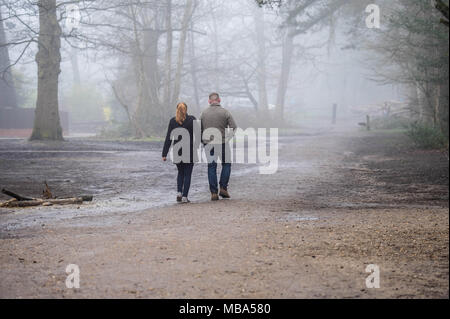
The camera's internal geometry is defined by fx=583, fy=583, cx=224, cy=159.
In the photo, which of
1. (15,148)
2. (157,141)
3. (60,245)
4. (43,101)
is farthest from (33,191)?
(157,141)

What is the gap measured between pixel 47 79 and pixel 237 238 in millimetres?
21291

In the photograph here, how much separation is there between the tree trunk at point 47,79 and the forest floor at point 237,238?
11252 millimetres

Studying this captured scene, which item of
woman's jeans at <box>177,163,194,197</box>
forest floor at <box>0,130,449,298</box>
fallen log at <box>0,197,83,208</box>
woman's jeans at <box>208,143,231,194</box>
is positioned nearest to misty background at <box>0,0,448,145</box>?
woman's jeans at <box>208,143,231,194</box>

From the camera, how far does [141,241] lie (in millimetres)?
7441

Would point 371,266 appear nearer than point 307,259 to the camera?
Yes

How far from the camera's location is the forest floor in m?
5.46

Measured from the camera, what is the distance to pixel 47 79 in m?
26.6

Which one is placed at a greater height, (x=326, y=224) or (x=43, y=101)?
(x=43, y=101)

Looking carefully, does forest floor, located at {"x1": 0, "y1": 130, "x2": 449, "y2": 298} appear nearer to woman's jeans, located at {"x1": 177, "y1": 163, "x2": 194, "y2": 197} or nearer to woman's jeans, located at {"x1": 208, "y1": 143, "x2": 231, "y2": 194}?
woman's jeans, located at {"x1": 177, "y1": 163, "x2": 194, "y2": 197}

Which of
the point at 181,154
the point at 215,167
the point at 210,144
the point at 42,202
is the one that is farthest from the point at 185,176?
the point at 42,202

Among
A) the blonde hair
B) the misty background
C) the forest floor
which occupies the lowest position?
the forest floor

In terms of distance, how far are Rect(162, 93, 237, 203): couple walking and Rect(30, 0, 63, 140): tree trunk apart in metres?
16.2
